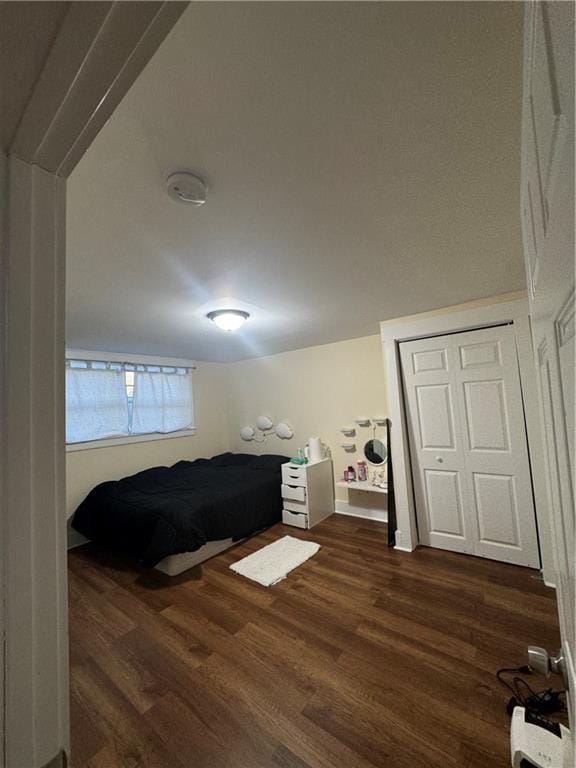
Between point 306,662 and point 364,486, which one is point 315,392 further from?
point 306,662

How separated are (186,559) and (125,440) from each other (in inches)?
73.4

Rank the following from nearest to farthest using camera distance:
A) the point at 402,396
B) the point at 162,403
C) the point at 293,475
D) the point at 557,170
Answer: the point at 557,170, the point at 402,396, the point at 293,475, the point at 162,403

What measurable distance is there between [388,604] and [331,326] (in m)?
2.40

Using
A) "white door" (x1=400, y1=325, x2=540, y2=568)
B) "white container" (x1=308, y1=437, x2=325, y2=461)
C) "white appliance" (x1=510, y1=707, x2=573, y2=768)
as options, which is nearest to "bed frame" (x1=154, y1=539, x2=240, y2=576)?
"white container" (x1=308, y1=437, x2=325, y2=461)

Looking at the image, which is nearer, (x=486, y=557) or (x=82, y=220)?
(x=82, y=220)

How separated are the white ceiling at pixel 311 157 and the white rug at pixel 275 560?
225cm

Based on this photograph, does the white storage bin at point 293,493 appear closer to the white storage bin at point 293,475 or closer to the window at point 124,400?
the white storage bin at point 293,475

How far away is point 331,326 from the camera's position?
3135 millimetres

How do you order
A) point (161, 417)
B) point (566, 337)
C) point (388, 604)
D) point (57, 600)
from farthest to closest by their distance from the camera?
point (161, 417) → point (388, 604) → point (57, 600) → point (566, 337)

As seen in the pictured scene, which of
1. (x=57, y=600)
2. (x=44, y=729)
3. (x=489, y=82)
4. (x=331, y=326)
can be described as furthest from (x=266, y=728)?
(x=331, y=326)

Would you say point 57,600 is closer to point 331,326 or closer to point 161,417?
point 331,326

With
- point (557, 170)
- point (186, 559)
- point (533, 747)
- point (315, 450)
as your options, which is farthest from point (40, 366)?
point (315, 450)

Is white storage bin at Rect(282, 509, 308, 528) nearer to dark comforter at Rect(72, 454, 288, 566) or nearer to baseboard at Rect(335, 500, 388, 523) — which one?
dark comforter at Rect(72, 454, 288, 566)

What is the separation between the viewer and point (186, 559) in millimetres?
2639
